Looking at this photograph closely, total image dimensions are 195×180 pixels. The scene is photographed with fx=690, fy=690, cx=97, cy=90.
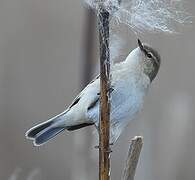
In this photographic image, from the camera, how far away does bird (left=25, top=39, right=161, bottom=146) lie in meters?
2.33

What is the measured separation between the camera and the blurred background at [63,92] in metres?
2.93

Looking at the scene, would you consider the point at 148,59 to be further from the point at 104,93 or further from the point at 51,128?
the point at 104,93

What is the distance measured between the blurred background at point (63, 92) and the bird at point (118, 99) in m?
0.07

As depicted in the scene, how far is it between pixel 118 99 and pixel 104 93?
1022mm

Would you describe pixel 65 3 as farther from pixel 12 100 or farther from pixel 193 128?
pixel 193 128

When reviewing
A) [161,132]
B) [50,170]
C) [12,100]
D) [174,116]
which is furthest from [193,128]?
[12,100]

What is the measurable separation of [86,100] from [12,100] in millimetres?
1271

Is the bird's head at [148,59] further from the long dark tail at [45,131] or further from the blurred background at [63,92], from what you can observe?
the long dark tail at [45,131]

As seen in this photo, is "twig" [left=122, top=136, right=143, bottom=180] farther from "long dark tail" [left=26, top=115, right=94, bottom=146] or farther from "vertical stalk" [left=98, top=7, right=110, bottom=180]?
"long dark tail" [left=26, top=115, right=94, bottom=146]

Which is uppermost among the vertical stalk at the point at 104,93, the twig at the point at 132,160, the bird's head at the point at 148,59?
the bird's head at the point at 148,59

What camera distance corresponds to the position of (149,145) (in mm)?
2617

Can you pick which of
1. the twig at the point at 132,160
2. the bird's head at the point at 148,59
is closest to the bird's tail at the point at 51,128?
the bird's head at the point at 148,59

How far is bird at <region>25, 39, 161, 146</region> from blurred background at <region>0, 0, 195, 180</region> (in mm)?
66

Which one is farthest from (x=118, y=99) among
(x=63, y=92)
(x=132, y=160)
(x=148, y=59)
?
(x=63, y=92)
